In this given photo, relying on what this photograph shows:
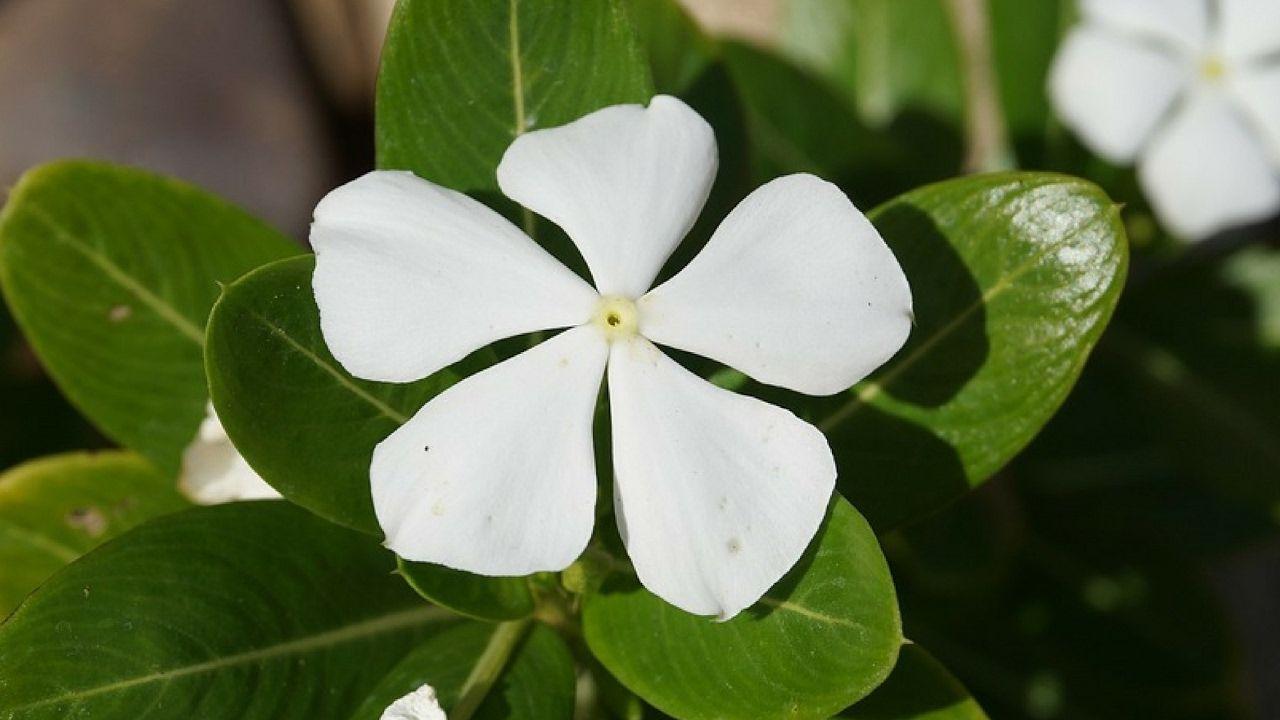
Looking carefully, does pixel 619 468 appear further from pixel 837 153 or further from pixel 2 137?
pixel 2 137

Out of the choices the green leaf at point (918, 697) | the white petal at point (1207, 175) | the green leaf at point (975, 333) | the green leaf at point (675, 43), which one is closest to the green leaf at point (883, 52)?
the white petal at point (1207, 175)

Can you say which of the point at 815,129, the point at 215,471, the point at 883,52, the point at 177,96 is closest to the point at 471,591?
the point at 215,471

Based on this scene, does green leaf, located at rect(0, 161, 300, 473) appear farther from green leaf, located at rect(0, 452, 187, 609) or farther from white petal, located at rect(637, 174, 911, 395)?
white petal, located at rect(637, 174, 911, 395)

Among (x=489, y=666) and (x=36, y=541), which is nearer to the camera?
(x=489, y=666)

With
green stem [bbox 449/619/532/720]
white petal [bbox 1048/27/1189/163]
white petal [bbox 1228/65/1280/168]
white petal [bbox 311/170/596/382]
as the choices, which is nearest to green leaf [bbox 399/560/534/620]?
green stem [bbox 449/619/532/720]

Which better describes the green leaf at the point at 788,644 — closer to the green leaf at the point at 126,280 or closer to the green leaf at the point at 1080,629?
the green leaf at the point at 126,280

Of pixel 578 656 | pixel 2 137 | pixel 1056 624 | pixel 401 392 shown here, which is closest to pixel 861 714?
pixel 578 656

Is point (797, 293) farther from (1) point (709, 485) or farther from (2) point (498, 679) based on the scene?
(2) point (498, 679)
